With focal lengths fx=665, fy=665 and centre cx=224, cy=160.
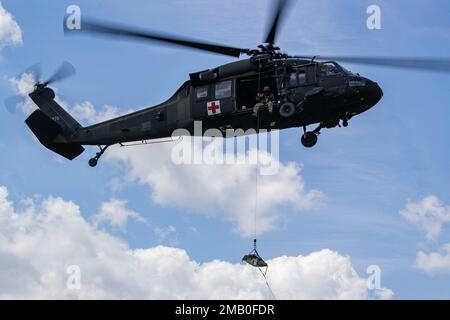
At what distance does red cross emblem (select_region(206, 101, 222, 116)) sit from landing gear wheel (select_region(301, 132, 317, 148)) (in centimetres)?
391

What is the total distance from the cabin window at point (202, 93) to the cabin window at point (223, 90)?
638mm

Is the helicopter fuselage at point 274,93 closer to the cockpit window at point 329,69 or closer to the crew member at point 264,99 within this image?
the cockpit window at point 329,69

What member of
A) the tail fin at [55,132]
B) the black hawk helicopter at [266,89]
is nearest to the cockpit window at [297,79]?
the black hawk helicopter at [266,89]

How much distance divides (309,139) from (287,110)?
1887mm

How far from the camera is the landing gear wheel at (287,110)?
27.9m

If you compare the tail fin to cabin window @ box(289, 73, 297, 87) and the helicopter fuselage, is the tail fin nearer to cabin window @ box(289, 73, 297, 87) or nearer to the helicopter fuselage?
the helicopter fuselage

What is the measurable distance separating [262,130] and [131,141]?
7.27m

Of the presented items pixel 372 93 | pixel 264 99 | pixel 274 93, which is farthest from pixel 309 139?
pixel 372 93

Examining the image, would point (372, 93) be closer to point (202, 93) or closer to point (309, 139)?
point (309, 139)

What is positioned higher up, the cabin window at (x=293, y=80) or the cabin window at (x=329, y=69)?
the cabin window at (x=329, y=69)

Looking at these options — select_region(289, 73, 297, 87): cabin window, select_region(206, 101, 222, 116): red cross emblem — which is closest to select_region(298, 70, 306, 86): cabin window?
select_region(289, 73, 297, 87): cabin window

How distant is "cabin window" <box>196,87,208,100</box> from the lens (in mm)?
30150

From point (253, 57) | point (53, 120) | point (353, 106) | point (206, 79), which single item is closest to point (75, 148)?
point (53, 120)
